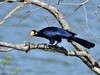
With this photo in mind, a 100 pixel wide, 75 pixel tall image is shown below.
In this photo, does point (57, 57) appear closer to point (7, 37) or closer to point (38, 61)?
point (38, 61)

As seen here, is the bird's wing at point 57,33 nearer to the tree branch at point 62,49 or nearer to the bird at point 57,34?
the bird at point 57,34

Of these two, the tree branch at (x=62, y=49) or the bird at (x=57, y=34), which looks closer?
the tree branch at (x=62, y=49)

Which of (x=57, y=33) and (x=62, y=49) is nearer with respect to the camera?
(x=62, y=49)

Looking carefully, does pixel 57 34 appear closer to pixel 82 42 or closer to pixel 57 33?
pixel 57 33

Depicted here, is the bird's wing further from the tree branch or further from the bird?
the tree branch

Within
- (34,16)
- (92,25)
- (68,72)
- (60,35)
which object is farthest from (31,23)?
(60,35)

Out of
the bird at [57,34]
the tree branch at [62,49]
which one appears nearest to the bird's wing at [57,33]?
the bird at [57,34]

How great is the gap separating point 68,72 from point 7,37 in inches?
59.3

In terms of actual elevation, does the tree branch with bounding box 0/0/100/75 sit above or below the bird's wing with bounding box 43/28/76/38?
below

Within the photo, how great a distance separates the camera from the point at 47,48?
3393mm

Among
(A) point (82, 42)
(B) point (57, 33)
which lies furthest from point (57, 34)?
(A) point (82, 42)

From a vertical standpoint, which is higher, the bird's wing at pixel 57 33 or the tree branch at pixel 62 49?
Answer: the bird's wing at pixel 57 33

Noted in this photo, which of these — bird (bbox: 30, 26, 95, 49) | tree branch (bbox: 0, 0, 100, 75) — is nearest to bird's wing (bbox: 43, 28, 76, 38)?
bird (bbox: 30, 26, 95, 49)

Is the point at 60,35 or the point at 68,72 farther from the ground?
the point at 60,35
